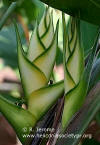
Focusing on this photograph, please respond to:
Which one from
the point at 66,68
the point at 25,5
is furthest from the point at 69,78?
the point at 25,5

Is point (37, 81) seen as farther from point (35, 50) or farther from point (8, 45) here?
point (8, 45)

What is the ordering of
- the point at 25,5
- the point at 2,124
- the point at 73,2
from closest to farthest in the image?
the point at 73,2 → the point at 2,124 → the point at 25,5

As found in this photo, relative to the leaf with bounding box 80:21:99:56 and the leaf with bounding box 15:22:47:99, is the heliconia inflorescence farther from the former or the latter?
the leaf with bounding box 80:21:99:56

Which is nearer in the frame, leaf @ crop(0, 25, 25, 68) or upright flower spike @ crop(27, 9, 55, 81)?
upright flower spike @ crop(27, 9, 55, 81)

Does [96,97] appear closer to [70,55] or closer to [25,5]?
[70,55]

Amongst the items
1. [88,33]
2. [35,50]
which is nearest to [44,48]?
[35,50]

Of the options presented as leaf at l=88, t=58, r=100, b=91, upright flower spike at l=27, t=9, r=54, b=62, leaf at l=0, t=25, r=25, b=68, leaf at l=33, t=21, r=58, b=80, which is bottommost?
leaf at l=88, t=58, r=100, b=91

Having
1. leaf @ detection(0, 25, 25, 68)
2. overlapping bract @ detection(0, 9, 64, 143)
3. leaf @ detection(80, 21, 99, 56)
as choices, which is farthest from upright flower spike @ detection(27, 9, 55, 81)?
Result: leaf @ detection(0, 25, 25, 68)

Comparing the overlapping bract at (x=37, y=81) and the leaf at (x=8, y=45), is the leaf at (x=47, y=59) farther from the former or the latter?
the leaf at (x=8, y=45)
